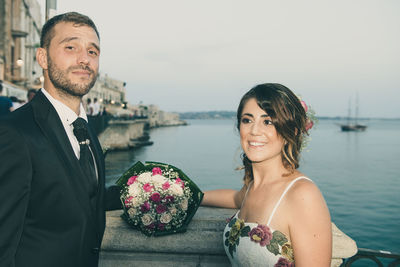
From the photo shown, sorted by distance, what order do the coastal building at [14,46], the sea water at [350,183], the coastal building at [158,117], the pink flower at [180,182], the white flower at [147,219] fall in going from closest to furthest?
the white flower at [147,219] < the pink flower at [180,182] < the sea water at [350,183] < the coastal building at [14,46] < the coastal building at [158,117]

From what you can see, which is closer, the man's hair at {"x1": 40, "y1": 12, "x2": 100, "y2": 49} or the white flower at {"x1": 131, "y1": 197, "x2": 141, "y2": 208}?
the man's hair at {"x1": 40, "y1": 12, "x2": 100, "y2": 49}

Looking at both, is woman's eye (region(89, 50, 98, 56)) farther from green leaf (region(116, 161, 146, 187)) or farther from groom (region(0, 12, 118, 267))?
green leaf (region(116, 161, 146, 187))

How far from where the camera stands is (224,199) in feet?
11.4

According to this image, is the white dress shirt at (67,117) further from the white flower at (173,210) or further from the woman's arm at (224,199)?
the woman's arm at (224,199)

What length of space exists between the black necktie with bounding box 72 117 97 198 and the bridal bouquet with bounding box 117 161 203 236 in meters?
0.79

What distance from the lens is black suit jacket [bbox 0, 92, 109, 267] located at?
5.74ft

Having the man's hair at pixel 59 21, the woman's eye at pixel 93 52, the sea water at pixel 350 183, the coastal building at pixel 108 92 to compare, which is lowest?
the sea water at pixel 350 183

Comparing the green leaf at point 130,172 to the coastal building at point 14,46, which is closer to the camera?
the green leaf at point 130,172

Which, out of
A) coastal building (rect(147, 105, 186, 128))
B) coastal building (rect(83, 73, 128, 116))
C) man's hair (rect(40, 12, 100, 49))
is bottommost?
coastal building (rect(147, 105, 186, 128))

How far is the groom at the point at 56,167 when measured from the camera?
1.78 metres

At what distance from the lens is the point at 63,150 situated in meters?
2.06

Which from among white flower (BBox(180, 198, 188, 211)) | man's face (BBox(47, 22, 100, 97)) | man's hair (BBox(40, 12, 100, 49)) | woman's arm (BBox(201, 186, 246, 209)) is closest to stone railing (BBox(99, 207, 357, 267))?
white flower (BBox(180, 198, 188, 211))

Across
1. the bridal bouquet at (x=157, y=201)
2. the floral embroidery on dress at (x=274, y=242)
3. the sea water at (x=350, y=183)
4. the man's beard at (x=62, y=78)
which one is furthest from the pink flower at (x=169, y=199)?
the sea water at (x=350, y=183)

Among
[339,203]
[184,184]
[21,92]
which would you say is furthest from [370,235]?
[21,92]
